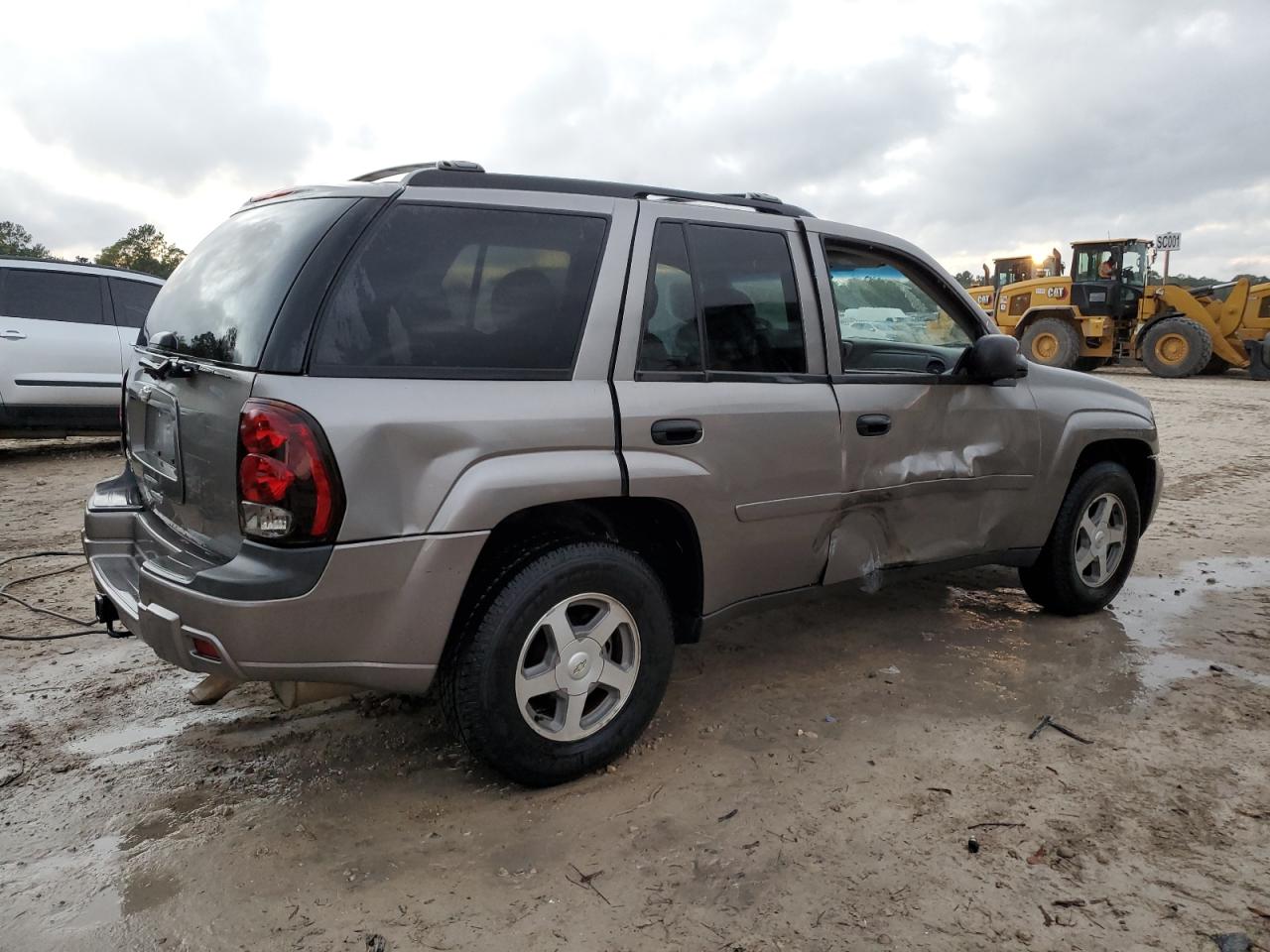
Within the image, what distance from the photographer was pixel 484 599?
2646 millimetres

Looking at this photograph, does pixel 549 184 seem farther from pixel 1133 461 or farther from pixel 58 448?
pixel 58 448

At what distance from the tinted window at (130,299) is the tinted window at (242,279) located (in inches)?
246

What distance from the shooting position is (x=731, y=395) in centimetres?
312

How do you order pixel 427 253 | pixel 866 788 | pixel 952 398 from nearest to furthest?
pixel 427 253 → pixel 866 788 → pixel 952 398

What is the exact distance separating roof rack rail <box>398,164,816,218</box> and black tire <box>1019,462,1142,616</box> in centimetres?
204

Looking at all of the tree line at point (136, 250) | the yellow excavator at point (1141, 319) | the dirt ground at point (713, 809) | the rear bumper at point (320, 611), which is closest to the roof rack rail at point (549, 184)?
the rear bumper at point (320, 611)

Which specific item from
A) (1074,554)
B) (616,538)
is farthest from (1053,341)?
(616,538)

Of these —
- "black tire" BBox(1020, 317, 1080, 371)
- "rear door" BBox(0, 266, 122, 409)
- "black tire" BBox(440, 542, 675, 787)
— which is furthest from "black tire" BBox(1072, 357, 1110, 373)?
"black tire" BBox(440, 542, 675, 787)

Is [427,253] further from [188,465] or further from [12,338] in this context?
[12,338]

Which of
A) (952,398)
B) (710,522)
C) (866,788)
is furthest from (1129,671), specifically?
(710,522)

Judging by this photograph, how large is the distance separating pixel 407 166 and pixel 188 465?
1144 millimetres

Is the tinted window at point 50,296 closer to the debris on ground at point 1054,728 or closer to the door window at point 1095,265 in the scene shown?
the debris on ground at point 1054,728

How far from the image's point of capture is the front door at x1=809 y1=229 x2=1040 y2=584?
11.5ft

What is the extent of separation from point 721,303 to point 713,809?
64.7 inches
